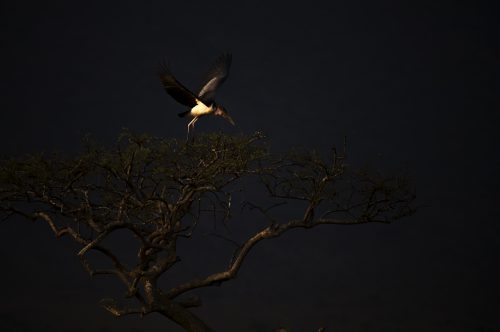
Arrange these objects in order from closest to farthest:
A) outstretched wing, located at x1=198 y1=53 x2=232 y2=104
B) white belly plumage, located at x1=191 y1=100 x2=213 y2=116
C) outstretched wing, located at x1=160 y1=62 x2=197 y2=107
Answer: outstretched wing, located at x1=160 y1=62 x2=197 y2=107 < white belly plumage, located at x1=191 y1=100 x2=213 y2=116 < outstretched wing, located at x1=198 y1=53 x2=232 y2=104

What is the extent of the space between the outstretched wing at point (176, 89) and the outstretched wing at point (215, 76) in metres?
0.93

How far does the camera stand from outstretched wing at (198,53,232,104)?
14320mm

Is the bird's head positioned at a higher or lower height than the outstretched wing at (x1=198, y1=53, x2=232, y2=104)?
lower

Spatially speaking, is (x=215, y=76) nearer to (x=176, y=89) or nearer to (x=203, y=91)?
(x=203, y=91)

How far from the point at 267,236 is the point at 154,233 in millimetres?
2456

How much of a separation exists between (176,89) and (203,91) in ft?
6.28

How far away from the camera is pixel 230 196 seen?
13195 mm

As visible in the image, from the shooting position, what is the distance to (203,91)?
14.4 metres

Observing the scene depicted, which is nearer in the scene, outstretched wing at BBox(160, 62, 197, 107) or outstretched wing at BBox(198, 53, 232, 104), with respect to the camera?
outstretched wing at BBox(160, 62, 197, 107)

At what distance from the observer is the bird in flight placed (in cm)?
1228

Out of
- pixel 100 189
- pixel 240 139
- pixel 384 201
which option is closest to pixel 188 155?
pixel 240 139

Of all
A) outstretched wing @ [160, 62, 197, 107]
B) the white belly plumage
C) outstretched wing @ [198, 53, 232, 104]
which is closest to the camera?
outstretched wing @ [160, 62, 197, 107]

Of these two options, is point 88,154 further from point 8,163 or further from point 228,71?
point 228,71

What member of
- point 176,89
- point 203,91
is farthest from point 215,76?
point 176,89
